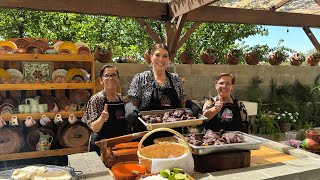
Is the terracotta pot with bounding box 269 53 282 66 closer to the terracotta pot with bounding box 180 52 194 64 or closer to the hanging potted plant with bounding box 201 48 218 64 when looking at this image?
the hanging potted plant with bounding box 201 48 218 64

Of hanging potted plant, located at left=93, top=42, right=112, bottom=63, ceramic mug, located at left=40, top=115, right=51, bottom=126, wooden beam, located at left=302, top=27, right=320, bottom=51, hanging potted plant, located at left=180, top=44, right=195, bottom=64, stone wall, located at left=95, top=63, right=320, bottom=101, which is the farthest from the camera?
wooden beam, located at left=302, top=27, right=320, bottom=51

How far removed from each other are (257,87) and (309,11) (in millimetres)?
2093

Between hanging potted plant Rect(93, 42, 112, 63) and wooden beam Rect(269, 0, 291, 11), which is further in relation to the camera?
wooden beam Rect(269, 0, 291, 11)

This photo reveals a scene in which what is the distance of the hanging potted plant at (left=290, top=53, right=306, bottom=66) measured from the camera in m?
6.59

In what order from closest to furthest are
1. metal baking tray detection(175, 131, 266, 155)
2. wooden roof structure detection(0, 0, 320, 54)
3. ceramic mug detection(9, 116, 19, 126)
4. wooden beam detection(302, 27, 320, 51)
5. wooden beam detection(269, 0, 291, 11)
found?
metal baking tray detection(175, 131, 266, 155), ceramic mug detection(9, 116, 19, 126), wooden roof structure detection(0, 0, 320, 54), wooden beam detection(269, 0, 291, 11), wooden beam detection(302, 27, 320, 51)

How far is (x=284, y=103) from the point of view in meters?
6.26

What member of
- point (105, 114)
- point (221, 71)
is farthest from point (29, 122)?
point (221, 71)

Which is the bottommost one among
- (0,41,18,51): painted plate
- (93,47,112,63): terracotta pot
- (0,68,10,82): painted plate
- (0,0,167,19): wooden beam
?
(0,68,10,82): painted plate

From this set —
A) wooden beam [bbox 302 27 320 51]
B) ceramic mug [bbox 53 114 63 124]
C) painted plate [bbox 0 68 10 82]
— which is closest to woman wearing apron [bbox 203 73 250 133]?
ceramic mug [bbox 53 114 63 124]

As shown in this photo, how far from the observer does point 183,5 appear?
450 centimetres

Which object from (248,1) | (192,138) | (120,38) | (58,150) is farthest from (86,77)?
(120,38)

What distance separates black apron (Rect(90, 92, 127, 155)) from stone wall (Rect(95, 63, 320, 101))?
2287mm

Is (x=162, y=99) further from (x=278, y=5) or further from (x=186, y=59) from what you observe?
(x=278, y=5)

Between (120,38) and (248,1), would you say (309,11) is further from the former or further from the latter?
(120,38)
